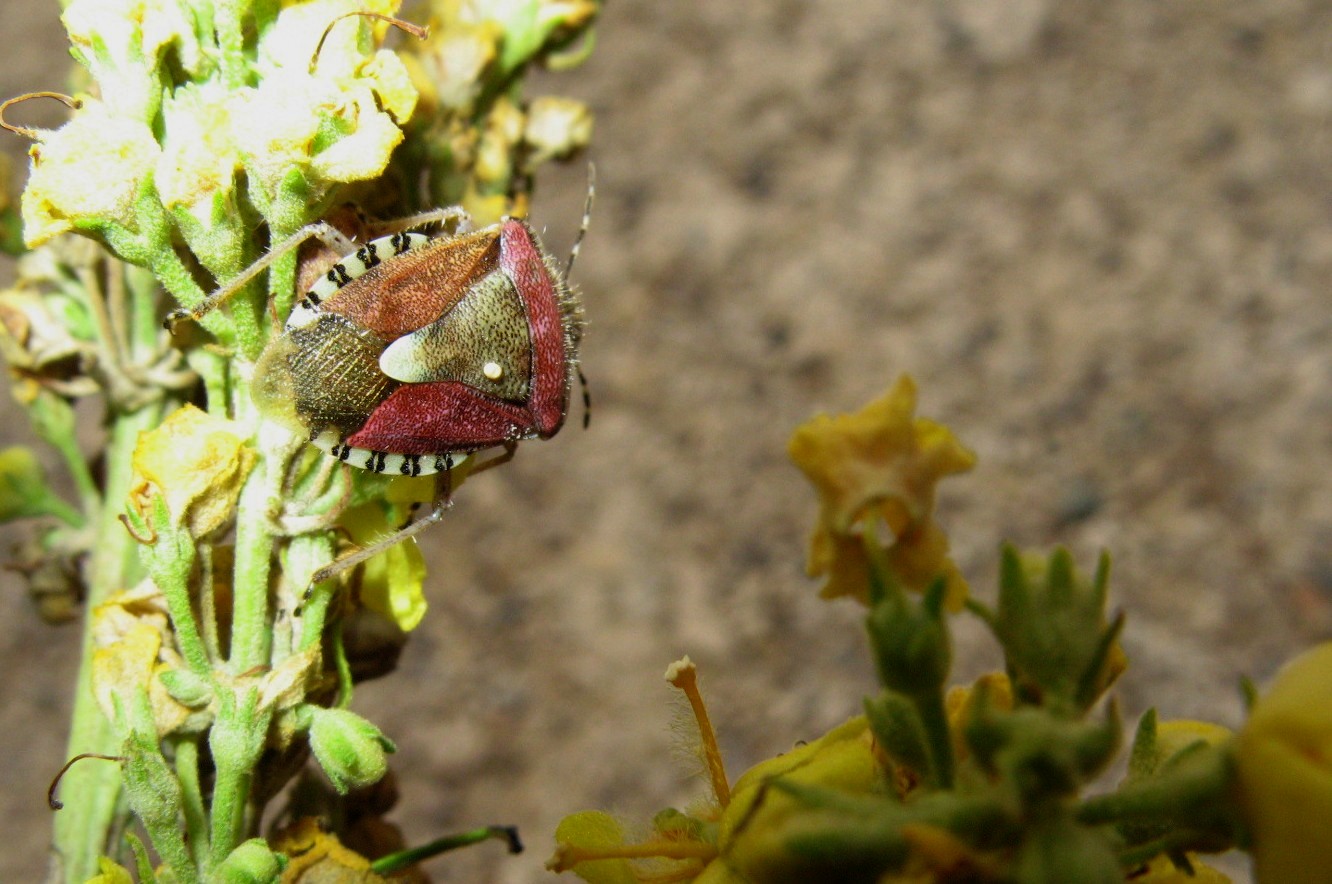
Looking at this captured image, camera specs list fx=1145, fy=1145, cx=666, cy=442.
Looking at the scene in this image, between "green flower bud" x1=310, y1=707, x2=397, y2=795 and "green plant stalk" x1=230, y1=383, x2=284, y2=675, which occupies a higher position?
"green plant stalk" x1=230, y1=383, x2=284, y2=675

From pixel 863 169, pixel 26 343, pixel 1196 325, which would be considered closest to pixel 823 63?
pixel 863 169

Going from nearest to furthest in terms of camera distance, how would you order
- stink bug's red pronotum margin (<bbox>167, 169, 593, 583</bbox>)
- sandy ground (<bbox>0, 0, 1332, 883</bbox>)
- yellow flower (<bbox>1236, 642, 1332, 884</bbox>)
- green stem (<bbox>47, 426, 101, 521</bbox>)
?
yellow flower (<bbox>1236, 642, 1332, 884</bbox>)
stink bug's red pronotum margin (<bbox>167, 169, 593, 583</bbox>)
green stem (<bbox>47, 426, 101, 521</bbox>)
sandy ground (<bbox>0, 0, 1332, 883</bbox>)

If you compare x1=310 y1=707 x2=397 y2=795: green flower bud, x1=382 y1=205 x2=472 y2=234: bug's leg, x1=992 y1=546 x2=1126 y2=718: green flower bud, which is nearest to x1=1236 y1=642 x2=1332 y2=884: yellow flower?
x1=992 y1=546 x2=1126 y2=718: green flower bud

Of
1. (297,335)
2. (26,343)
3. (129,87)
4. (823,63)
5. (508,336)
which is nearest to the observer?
(129,87)

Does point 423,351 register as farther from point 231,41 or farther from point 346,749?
point 346,749

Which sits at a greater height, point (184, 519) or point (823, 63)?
point (823, 63)

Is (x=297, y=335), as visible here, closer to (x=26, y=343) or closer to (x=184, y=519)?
(x=184, y=519)

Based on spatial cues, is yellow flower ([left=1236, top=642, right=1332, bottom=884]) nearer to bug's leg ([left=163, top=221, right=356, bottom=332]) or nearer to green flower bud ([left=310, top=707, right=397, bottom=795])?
green flower bud ([left=310, top=707, right=397, bottom=795])
